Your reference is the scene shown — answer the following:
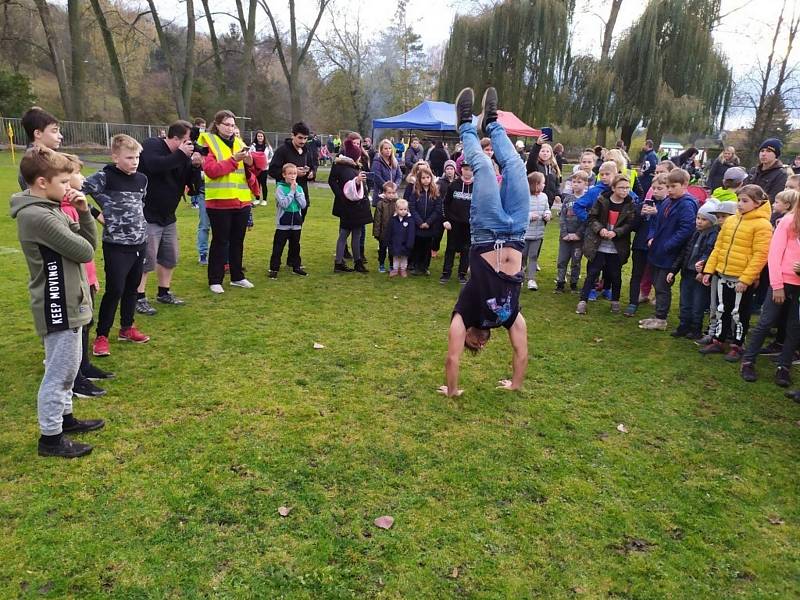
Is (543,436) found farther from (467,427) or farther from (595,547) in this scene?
(595,547)

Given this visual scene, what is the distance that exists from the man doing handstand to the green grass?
671mm

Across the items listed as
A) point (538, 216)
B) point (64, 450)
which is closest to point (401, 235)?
point (538, 216)

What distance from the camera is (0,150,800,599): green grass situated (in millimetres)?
2705

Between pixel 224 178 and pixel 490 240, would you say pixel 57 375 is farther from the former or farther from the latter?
pixel 224 178

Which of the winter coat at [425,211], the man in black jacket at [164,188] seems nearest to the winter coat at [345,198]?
the winter coat at [425,211]

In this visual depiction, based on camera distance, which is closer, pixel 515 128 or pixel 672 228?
pixel 672 228

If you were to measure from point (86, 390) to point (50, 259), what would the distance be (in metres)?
1.35

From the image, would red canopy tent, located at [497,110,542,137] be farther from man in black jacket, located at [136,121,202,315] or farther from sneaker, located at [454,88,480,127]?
sneaker, located at [454,88,480,127]

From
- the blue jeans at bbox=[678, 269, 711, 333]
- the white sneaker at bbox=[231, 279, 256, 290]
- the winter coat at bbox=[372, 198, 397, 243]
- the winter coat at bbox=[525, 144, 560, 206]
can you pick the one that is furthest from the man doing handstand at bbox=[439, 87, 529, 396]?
the winter coat at bbox=[525, 144, 560, 206]

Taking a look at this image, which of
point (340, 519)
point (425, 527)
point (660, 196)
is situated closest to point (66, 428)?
point (340, 519)

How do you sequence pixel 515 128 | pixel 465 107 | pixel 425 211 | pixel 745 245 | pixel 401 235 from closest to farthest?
1. pixel 465 107
2. pixel 745 245
3. pixel 401 235
4. pixel 425 211
5. pixel 515 128

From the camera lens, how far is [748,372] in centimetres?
527

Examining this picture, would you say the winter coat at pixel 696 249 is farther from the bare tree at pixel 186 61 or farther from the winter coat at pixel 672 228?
the bare tree at pixel 186 61

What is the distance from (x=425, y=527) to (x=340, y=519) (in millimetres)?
463
